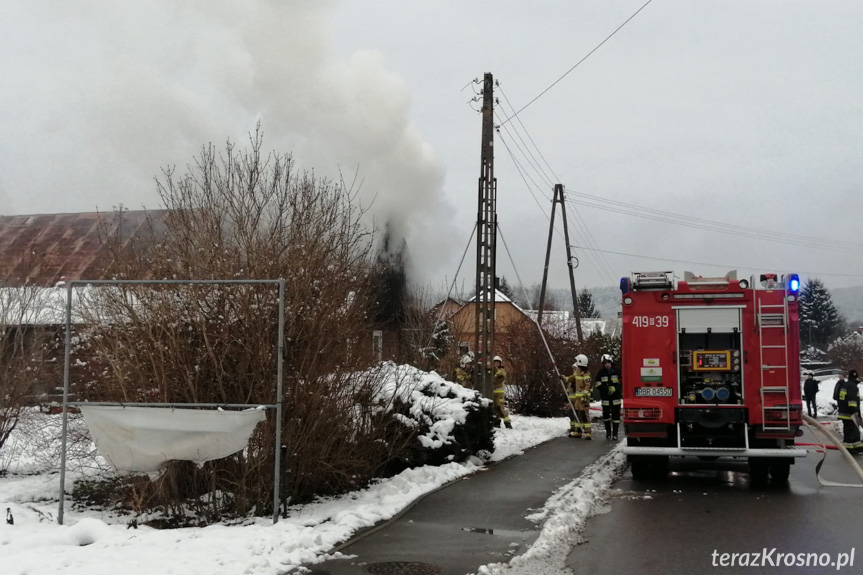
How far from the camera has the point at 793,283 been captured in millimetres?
10148

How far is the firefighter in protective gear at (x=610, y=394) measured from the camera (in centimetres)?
1623

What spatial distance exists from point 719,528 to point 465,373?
924 centimetres

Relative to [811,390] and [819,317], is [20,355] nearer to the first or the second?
[811,390]

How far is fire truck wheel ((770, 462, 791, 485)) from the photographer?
10375mm

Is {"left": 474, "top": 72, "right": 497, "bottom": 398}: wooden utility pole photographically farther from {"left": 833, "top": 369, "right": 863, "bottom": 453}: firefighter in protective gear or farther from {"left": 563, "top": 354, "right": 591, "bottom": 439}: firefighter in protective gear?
{"left": 833, "top": 369, "right": 863, "bottom": 453}: firefighter in protective gear

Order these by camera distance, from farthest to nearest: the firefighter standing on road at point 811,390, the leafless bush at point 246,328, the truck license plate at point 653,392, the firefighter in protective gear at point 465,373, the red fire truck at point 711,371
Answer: the firefighter standing on road at point 811,390, the firefighter in protective gear at point 465,373, the truck license plate at point 653,392, the red fire truck at point 711,371, the leafless bush at point 246,328

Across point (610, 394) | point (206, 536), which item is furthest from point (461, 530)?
point (610, 394)

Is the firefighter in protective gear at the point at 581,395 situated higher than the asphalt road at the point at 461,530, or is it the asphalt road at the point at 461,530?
the firefighter in protective gear at the point at 581,395

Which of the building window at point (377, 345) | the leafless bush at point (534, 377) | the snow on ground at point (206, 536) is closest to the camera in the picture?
the snow on ground at point (206, 536)

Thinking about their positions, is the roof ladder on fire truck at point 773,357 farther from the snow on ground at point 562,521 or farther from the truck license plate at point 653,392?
the snow on ground at point 562,521

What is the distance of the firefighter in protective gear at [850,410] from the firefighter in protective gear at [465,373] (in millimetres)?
7463

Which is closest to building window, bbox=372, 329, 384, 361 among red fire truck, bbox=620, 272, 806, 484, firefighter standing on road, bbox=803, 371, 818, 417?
red fire truck, bbox=620, 272, 806, 484

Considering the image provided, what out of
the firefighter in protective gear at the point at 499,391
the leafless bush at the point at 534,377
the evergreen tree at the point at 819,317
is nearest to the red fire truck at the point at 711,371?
the firefighter in protective gear at the point at 499,391

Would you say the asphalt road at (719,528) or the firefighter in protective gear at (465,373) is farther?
the firefighter in protective gear at (465,373)
